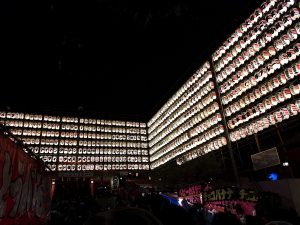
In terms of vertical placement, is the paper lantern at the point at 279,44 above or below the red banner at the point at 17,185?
above

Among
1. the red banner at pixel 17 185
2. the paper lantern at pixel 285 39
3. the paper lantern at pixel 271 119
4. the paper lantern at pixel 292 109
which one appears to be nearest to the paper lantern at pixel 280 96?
the paper lantern at pixel 292 109

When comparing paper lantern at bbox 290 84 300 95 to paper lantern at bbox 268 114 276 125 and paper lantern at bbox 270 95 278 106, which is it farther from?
paper lantern at bbox 268 114 276 125

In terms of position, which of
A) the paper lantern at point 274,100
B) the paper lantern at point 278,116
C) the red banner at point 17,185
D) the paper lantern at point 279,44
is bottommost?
the red banner at point 17,185

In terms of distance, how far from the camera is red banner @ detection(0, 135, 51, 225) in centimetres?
380

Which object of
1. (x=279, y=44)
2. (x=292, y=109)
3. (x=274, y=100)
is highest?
(x=279, y=44)

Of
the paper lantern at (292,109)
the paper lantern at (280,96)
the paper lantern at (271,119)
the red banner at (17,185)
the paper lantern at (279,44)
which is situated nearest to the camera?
the red banner at (17,185)

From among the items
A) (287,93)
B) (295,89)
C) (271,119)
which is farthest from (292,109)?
(271,119)

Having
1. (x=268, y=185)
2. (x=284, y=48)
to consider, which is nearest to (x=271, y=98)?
(x=284, y=48)

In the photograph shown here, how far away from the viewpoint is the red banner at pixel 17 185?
150 inches

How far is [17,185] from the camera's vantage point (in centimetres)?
451

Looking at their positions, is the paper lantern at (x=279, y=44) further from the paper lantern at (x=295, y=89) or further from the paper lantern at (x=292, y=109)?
the paper lantern at (x=292, y=109)

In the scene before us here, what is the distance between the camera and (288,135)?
2252 centimetres

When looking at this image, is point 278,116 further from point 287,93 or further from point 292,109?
point 287,93

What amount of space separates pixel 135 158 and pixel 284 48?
35.5 metres
